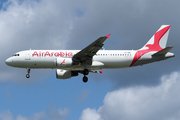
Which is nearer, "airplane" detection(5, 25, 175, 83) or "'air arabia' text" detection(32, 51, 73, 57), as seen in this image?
"airplane" detection(5, 25, 175, 83)

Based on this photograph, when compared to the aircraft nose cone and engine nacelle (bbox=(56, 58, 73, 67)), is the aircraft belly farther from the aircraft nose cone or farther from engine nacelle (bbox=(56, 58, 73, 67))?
the aircraft nose cone

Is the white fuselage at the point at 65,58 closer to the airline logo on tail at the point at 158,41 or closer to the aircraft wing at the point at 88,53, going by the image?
the aircraft wing at the point at 88,53

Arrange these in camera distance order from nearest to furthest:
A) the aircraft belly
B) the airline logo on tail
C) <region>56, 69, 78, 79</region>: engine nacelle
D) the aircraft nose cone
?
the aircraft belly, the aircraft nose cone, the airline logo on tail, <region>56, 69, 78, 79</region>: engine nacelle

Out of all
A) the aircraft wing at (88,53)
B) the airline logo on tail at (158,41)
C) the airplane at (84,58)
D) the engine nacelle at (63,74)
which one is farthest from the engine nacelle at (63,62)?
the airline logo on tail at (158,41)

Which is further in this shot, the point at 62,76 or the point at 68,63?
the point at 62,76

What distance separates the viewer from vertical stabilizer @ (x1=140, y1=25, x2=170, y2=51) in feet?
175

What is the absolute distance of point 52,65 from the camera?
161ft

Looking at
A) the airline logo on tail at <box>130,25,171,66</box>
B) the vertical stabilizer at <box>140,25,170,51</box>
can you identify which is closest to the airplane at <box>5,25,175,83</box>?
the airline logo on tail at <box>130,25,171,66</box>

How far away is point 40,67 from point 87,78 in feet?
24.0

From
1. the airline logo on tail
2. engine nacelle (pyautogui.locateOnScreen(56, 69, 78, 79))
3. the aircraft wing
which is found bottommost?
engine nacelle (pyautogui.locateOnScreen(56, 69, 78, 79))

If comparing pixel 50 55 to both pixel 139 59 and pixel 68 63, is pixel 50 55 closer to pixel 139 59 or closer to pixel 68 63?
pixel 68 63

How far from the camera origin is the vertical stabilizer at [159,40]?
53.3 m

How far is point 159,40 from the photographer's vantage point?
54250mm

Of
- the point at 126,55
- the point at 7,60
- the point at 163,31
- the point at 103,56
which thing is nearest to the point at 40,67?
the point at 7,60
